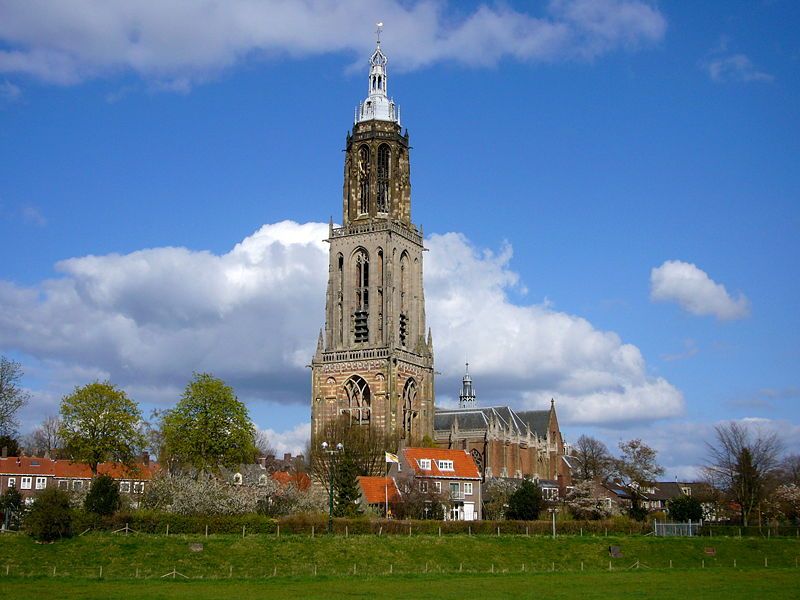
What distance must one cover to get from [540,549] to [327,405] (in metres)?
47.7

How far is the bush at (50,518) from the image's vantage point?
168 feet

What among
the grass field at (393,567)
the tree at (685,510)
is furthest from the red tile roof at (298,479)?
the grass field at (393,567)

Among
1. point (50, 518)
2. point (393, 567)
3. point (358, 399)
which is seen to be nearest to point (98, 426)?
point (50, 518)

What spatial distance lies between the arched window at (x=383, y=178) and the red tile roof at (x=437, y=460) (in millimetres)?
32561

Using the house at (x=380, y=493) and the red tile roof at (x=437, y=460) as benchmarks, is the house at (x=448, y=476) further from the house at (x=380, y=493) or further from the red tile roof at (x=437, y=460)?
the house at (x=380, y=493)

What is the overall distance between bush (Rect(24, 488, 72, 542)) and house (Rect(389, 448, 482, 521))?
33.1 meters

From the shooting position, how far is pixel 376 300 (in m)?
105

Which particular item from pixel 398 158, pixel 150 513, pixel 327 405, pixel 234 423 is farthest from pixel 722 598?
pixel 398 158

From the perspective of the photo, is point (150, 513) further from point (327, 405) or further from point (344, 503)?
point (327, 405)

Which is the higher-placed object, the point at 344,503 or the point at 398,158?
the point at 398,158

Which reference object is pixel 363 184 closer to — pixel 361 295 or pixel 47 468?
pixel 361 295

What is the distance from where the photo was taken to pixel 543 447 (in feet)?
399

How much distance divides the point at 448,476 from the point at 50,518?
1574 inches

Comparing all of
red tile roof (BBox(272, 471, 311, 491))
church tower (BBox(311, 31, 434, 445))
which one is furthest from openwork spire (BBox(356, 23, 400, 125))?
red tile roof (BBox(272, 471, 311, 491))
